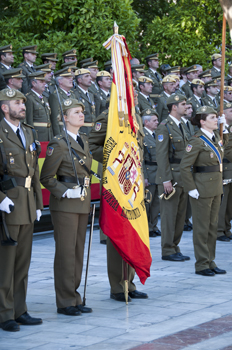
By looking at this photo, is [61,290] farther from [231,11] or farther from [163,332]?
[231,11]

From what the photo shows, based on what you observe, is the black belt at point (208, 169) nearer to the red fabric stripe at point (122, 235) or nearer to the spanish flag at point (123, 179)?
the spanish flag at point (123, 179)

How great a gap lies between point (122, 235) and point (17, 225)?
3.99 feet

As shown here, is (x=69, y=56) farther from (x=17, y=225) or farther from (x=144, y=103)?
(x=17, y=225)

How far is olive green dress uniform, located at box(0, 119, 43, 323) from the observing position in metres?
6.27

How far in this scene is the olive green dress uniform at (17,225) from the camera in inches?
247

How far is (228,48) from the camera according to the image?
800 inches

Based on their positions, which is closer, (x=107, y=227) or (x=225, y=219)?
(x=107, y=227)

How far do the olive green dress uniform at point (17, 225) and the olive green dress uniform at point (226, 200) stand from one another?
202 inches

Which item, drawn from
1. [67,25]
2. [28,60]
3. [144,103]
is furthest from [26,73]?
[67,25]

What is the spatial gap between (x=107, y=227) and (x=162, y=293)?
1.14 meters

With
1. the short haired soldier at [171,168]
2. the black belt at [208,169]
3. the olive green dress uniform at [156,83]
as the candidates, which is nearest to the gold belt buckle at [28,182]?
the black belt at [208,169]

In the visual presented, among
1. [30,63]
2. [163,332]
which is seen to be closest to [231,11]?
[163,332]

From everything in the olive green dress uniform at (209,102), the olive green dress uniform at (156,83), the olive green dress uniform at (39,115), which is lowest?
the olive green dress uniform at (39,115)

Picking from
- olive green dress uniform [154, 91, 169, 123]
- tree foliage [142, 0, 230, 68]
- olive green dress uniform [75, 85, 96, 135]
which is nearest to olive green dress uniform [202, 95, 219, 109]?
olive green dress uniform [154, 91, 169, 123]
